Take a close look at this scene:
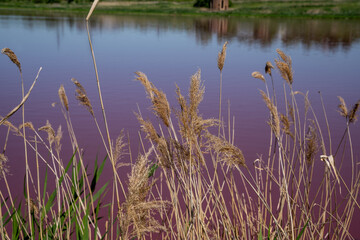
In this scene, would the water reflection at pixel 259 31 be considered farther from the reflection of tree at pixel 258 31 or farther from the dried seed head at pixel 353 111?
the dried seed head at pixel 353 111

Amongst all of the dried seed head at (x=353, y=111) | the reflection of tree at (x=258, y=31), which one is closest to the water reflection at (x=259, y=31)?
the reflection of tree at (x=258, y=31)

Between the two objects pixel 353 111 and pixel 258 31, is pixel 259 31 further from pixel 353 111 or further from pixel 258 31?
pixel 353 111

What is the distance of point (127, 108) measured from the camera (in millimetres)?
5371

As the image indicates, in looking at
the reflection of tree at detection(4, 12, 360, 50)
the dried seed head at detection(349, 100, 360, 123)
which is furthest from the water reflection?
the dried seed head at detection(349, 100, 360, 123)

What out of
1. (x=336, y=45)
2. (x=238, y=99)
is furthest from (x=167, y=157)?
(x=336, y=45)

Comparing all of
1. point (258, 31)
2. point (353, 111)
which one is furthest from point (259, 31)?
point (353, 111)

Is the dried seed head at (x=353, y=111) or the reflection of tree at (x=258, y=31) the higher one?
the dried seed head at (x=353, y=111)

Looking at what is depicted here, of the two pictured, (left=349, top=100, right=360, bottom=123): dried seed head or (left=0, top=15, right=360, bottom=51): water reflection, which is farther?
(left=0, top=15, right=360, bottom=51): water reflection

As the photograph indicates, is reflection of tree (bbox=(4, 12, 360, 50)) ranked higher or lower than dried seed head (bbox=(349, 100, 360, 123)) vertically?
lower

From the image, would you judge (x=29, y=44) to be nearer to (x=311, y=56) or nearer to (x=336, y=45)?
(x=311, y=56)

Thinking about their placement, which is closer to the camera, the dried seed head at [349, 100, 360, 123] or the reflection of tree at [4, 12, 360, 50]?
the dried seed head at [349, 100, 360, 123]

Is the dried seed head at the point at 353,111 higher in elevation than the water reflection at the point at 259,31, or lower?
higher

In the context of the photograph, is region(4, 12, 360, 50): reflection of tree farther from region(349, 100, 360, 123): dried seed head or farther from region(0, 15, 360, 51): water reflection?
region(349, 100, 360, 123): dried seed head

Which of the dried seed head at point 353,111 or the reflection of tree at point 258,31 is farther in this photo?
the reflection of tree at point 258,31
